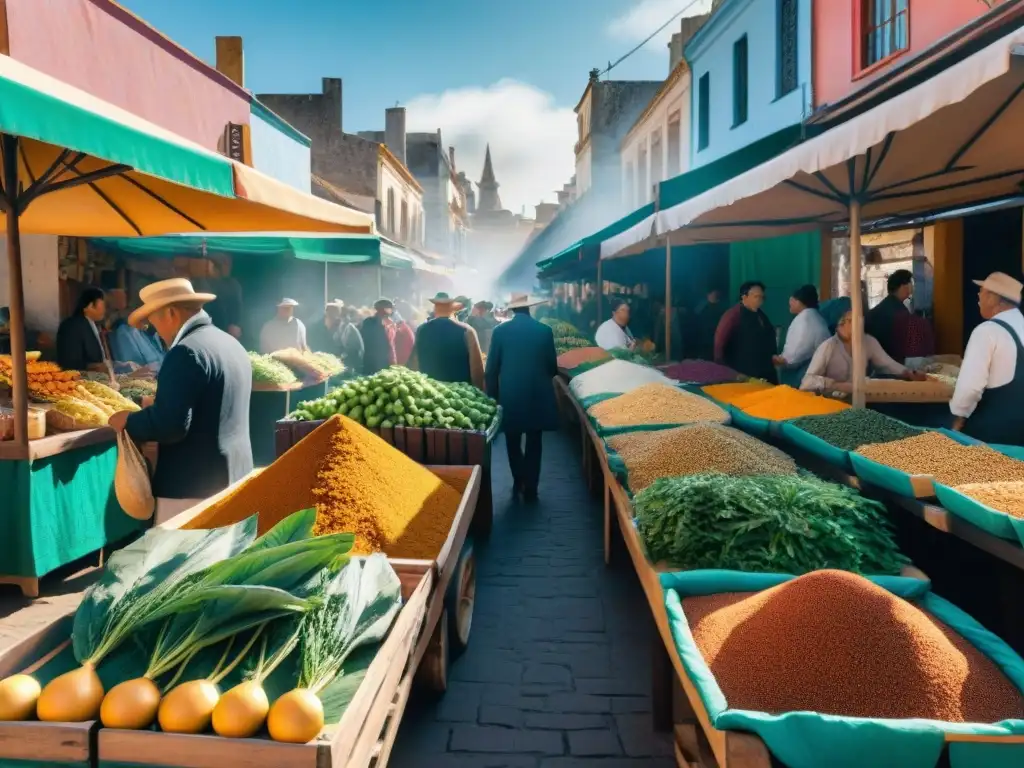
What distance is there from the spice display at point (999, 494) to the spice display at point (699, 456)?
0.97 m

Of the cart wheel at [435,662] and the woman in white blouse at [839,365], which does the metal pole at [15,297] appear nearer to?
the cart wheel at [435,662]

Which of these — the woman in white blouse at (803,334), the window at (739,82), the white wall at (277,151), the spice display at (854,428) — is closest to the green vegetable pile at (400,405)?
the spice display at (854,428)

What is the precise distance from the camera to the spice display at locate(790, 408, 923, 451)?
174 inches

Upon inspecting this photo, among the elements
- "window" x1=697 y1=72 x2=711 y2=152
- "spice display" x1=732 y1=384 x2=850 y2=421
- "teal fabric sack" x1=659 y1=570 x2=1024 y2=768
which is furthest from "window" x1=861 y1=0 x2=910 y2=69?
"teal fabric sack" x1=659 y1=570 x2=1024 y2=768

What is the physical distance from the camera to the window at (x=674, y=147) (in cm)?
2158

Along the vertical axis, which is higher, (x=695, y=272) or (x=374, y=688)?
(x=695, y=272)

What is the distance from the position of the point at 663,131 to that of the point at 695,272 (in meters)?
9.04

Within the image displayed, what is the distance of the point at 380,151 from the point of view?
96.6 ft

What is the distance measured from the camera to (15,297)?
14.2 feet

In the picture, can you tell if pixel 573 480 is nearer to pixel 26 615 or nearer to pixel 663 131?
pixel 26 615

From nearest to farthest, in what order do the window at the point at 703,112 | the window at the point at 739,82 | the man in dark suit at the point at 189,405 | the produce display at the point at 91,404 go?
the man in dark suit at the point at 189,405 < the produce display at the point at 91,404 < the window at the point at 739,82 < the window at the point at 703,112

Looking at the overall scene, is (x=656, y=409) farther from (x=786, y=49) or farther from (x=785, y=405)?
(x=786, y=49)

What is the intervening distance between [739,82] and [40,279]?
13138 mm

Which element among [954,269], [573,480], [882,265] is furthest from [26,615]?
[882,265]
